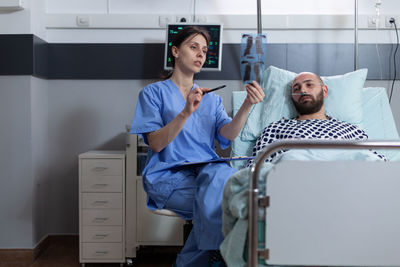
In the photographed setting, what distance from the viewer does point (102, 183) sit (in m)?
2.84

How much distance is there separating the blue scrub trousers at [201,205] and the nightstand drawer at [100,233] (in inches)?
36.1

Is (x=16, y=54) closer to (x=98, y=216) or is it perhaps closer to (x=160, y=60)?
(x=160, y=60)

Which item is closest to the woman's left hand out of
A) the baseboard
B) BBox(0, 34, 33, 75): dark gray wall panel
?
BBox(0, 34, 33, 75): dark gray wall panel

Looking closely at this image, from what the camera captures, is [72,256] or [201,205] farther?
[72,256]

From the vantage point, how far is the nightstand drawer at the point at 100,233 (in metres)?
2.85

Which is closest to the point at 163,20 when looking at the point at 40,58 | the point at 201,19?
the point at 201,19

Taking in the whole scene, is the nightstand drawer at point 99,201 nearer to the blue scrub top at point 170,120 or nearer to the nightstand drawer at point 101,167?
the nightstand drawer at point 101,167

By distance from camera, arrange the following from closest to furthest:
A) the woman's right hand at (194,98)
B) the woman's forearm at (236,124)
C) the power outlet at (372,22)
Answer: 1. the woman's right hand at (194,98)
2. the woman's forearm at (236,124)
3. the power outlet at (372,22)

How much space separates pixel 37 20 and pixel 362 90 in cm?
214

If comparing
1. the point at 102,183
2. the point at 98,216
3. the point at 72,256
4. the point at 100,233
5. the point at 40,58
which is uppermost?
the point at 40,58

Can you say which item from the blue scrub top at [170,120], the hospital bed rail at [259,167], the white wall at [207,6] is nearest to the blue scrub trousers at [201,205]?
the blue scrub top at [170,120]

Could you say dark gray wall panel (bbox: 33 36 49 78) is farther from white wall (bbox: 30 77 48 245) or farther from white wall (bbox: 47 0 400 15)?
white wall (bbox: 47 0 400 15)

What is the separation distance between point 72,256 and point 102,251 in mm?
342

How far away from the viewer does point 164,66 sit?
3068 millimetres
